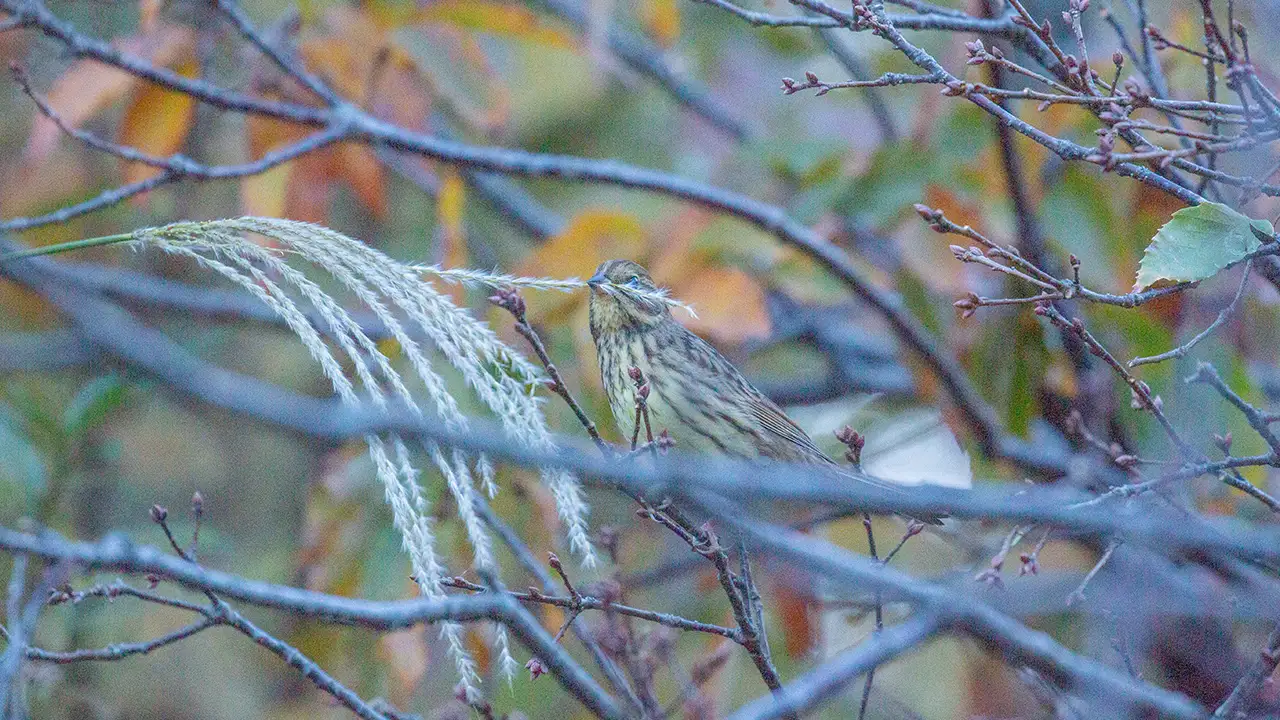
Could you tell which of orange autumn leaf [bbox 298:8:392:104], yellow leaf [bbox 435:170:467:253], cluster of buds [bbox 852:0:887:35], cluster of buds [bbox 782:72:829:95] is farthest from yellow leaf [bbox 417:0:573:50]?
cluster of buds [bbox 852:0:887:35]

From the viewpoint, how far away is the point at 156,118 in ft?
15.2

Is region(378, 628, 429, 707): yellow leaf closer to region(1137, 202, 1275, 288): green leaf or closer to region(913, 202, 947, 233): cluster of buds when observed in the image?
region(913, 202, 947, 233): cluster of buds

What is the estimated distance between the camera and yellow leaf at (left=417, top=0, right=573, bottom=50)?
15.4 feet

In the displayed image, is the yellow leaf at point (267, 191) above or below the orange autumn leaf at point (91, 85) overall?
below

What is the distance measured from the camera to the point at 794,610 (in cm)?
463

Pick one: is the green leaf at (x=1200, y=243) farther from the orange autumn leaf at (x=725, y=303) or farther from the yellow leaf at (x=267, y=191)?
the yellow leaf at (x=267, y=191)

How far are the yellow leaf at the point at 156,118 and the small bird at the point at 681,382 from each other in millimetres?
1614

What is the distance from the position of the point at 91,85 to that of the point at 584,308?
1.85 m

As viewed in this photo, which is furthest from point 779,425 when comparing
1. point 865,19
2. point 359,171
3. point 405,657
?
point 865,19

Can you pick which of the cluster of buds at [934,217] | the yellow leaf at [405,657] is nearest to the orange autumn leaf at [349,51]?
the yellow leaf at [405,657]

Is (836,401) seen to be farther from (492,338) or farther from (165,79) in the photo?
(492,338)

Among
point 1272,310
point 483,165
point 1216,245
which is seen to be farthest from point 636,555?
point 1216,245

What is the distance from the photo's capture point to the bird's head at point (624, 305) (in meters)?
4.38

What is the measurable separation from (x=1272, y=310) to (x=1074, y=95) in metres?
2.91
